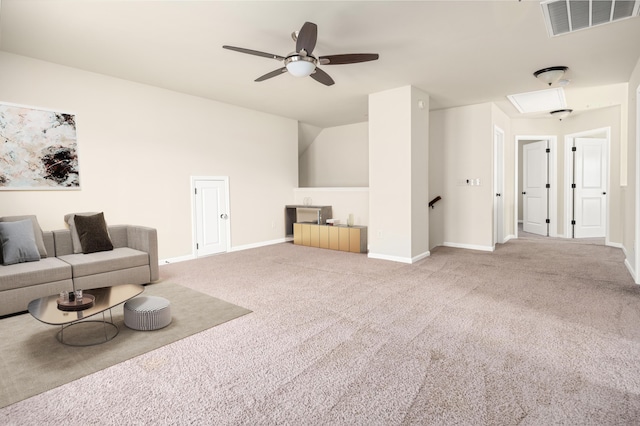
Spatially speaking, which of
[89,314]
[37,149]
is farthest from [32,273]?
[37,149]

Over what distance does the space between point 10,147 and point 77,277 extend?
5.92 ft

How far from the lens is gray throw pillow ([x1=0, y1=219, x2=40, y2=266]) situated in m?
3.42

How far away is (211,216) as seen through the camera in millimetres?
6023

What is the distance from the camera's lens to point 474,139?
6371mm

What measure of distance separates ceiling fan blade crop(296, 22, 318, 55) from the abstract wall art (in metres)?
3.33

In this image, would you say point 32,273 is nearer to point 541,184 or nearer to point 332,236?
point 332,236

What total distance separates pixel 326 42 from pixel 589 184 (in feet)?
23.8

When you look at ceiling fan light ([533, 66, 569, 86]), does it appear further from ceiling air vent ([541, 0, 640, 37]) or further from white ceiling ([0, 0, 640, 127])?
ceiling air vent ([541, 0, 640, 37])

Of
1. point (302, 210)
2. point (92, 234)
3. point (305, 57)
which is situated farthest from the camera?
point (302, 210)

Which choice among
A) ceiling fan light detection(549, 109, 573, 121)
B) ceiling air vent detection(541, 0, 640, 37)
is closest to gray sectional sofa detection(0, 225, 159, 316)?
ceiling air vent detection(541, 0, 640, 37)

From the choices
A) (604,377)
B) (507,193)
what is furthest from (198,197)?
(507,193)

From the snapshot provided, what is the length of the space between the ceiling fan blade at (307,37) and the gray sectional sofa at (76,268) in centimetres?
285

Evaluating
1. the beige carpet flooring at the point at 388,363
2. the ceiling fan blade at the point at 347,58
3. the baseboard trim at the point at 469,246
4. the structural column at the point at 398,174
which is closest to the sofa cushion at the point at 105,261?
the beige carpet flooring at the point at 388,363

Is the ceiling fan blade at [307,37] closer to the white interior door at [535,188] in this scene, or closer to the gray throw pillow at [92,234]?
the gray throw pillow at [92,234]
